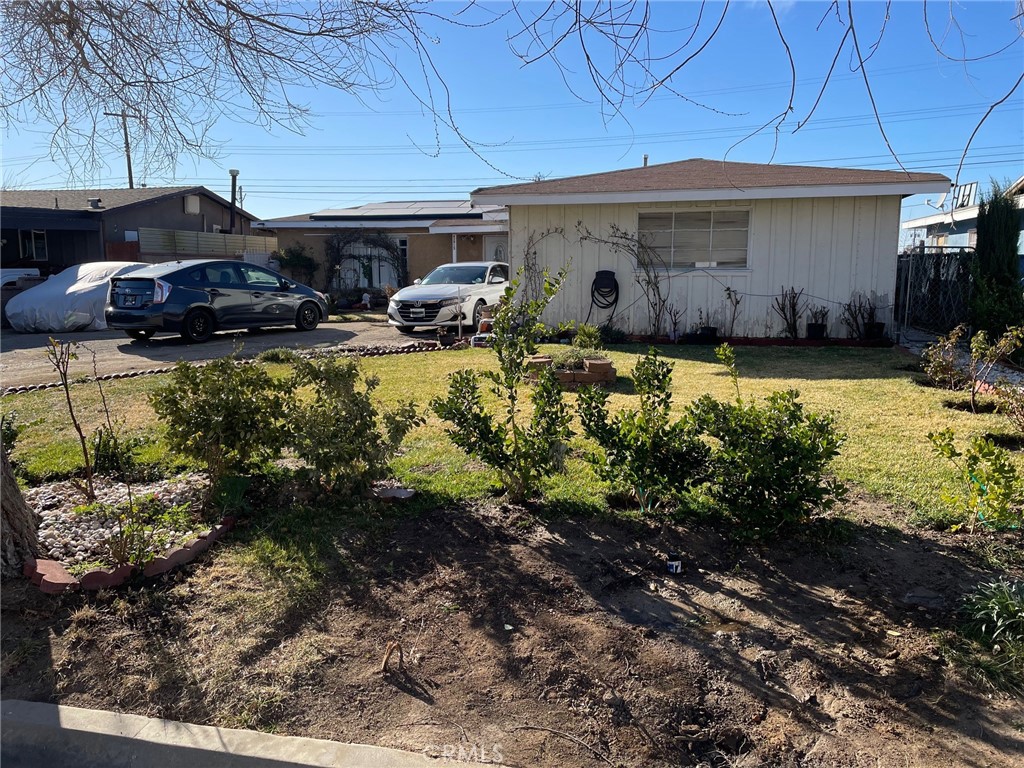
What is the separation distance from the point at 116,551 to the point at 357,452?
1402 millimetres

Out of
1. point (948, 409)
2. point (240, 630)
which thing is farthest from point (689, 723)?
point (948, 409)

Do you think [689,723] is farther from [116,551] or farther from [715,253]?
[715,253]

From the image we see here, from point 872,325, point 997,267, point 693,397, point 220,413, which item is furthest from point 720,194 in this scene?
point 220,413

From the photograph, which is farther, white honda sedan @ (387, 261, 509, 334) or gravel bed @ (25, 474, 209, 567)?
white honda sedan @ (387, 261, 509, 334)

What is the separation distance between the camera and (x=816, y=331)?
12.8 metres

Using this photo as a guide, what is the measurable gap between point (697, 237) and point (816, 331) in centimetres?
269

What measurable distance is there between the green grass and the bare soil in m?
0.76

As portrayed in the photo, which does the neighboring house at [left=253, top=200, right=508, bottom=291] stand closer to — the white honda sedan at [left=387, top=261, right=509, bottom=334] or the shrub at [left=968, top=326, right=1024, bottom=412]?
the white honda sedan at [left=387, top=261, right=509, bottom=334]

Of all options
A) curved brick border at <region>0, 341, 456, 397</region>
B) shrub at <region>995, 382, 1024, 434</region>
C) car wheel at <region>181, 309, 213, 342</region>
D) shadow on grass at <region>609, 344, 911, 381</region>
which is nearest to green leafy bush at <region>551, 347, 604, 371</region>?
shadow on grass at <region>609, 344, 911, 381</region>

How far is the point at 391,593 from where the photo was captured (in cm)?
366

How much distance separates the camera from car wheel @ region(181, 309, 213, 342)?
44.2 feet

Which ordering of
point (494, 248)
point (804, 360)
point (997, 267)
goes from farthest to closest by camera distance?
1. point (494, 248)
2. point (997, 267)
3. point (804, 360)

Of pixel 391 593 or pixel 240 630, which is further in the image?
pixel 391 593

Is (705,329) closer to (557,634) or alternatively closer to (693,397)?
(693,397)
